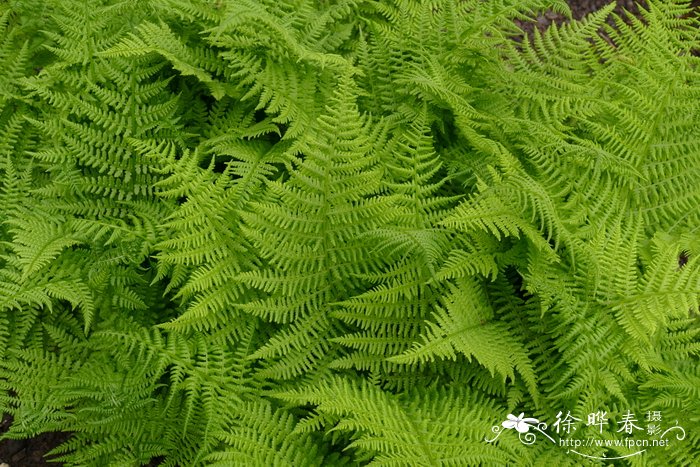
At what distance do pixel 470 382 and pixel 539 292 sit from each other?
58 cm

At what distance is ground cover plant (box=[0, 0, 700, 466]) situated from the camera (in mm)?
2498

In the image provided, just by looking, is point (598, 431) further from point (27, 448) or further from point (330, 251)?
point (27, 448)

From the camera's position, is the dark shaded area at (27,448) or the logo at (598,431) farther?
the dark shaded area at (27,448)

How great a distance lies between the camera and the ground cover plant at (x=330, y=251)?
2.50 meters

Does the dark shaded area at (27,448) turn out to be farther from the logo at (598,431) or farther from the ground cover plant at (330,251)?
→ the logo at (598,431)

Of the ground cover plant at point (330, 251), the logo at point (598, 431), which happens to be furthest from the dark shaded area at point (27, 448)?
the logo at point (598, 431)

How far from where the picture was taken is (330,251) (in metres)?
2.71

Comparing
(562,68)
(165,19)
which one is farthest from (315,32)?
(562,68)

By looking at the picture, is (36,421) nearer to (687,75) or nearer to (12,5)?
(12,5)

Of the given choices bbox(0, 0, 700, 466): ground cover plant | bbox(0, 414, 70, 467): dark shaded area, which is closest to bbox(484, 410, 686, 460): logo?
bbox(0, 0, 700, 466): ground cover plant

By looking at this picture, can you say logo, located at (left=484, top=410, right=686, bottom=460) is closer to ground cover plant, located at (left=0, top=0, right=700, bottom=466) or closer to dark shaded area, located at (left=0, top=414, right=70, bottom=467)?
ground cover plant, located at (left=0, top=0, right=700, bottom=466)

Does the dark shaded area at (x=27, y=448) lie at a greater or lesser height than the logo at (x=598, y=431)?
lesser

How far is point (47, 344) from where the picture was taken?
2.88 m

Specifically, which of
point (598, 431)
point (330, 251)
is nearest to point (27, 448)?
point (330, 251)
